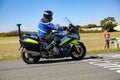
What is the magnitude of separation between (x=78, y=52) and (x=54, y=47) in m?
0.86

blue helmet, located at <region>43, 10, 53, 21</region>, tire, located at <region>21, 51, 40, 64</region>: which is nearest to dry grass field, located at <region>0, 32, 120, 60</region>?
tire, located at <region>21, 51, 40, 64</region>

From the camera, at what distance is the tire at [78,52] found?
10.9m

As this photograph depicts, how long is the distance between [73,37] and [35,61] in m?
1.58

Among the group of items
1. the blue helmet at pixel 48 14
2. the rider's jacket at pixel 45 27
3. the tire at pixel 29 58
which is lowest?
the tire at pixel 29 58

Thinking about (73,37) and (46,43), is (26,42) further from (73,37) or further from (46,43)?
(73,37)

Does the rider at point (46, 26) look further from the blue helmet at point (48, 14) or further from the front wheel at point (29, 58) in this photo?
the front wheel at point (29, 58)

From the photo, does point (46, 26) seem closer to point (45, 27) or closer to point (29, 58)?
point (45, 27)

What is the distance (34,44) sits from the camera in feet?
35.6

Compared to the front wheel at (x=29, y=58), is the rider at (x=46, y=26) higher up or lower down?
higher up

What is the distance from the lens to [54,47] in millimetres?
10938

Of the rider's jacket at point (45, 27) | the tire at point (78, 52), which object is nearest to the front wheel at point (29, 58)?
the rider's jacket at point (45, 27)

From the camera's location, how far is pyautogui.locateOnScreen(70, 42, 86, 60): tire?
35.9 feet

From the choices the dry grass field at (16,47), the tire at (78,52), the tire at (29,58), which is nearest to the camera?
the tire at (29,58)

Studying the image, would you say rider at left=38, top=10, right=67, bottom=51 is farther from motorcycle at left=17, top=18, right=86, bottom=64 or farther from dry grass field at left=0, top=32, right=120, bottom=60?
dry grass field at left=0, top=32, right=120, bottom=60
